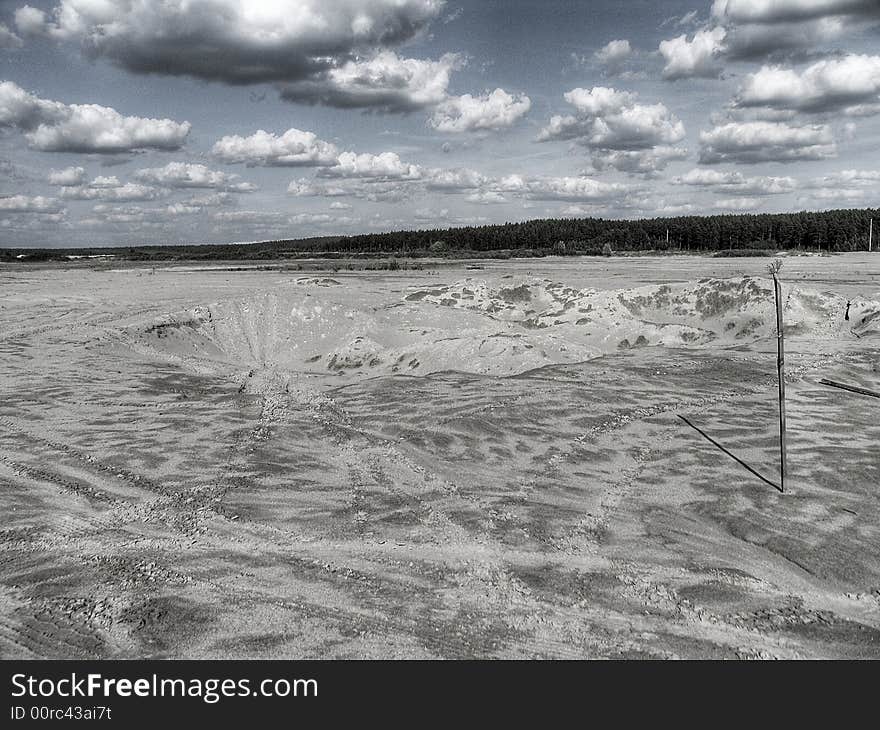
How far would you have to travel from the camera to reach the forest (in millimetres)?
81625

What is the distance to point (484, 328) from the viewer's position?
21.2 m

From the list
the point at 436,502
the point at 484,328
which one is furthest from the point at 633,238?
the point at 436,502

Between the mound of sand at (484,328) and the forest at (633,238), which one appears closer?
the mound of sand at (484,328)

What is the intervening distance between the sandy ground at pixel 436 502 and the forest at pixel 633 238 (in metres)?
59.3

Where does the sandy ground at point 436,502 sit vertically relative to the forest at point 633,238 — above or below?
below

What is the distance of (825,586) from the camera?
6.27 metres

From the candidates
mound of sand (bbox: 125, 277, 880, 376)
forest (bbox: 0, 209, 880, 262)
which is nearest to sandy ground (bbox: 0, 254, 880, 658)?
mound of sand (bbox: 125, 277, 880, 376)

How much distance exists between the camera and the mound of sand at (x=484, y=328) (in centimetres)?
1700

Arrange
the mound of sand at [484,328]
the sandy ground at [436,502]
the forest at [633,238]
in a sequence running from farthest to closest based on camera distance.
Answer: the forest at [633,238], the mound of sand at [484,328], the sandy ground at [436,502]

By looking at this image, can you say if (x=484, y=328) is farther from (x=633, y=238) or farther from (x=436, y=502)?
(x=633, y=238)

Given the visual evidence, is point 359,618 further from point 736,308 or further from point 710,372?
point 736,308

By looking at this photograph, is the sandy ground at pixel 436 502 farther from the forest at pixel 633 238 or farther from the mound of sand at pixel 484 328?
the forest at pixel 633 238

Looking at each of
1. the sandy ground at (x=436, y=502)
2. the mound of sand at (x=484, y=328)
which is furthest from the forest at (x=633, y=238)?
the sandy ground at (x=436, y=502)

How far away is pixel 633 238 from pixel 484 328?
279 ft
